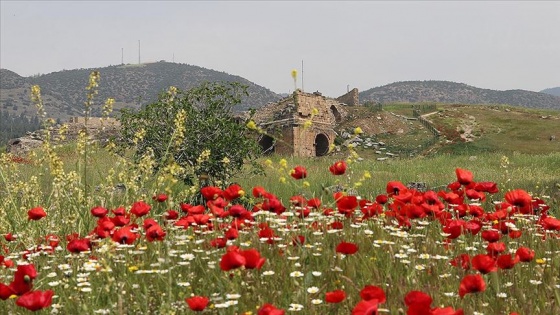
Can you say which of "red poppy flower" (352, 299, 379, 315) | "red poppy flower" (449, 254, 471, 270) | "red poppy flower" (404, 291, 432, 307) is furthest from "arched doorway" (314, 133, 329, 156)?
"red poppy flower" (352, 299, 379, 315)

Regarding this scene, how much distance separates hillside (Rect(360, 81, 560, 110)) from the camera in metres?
180

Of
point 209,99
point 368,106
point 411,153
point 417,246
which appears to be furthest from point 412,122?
point 417,246

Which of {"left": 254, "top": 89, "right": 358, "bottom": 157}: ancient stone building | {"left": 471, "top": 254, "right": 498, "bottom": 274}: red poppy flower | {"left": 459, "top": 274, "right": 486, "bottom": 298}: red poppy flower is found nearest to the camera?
{"left": 459, "top": 274, "right": 486, "bottom": 298}: red poppy flower

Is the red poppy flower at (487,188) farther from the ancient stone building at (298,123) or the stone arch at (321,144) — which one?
the stone arch at (321,144)

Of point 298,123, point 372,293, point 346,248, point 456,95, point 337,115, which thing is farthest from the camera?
point 456,95

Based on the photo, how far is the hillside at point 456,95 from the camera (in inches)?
7096

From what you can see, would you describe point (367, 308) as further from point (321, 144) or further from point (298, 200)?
point (321, 144)

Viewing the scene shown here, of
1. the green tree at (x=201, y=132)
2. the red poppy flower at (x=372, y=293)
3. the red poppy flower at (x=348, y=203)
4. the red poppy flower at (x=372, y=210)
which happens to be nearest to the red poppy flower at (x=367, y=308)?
the red poppy flower at (x=372, y=293)

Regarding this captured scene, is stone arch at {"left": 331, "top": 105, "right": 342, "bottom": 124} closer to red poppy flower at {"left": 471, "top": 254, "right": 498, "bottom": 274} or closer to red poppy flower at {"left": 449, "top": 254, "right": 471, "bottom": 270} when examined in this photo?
red poppy flower at {"left": 449, "top": 254, "right": 471, "bottom": 270}

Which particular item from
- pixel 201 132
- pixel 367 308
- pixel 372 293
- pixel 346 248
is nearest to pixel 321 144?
pixel 201 132

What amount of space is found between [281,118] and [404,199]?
30249 mm

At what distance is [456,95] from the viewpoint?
7352 inches

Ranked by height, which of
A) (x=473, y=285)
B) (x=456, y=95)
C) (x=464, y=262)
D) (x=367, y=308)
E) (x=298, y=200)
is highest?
(x=456, y=95)

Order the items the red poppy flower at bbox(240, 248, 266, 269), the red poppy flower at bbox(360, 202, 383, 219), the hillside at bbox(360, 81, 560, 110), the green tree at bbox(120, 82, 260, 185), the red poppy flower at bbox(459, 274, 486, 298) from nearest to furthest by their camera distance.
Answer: the red poppy flower at bbox(459, 274, 486, 298) < the red poppy flower at bbox(240, 248, 266, 269) < the red poppy flower at bbox(360, 202, 383, 219) < the green tree at bbox(120, 82, 260, 185) < the hillside at bbox(360, 81, 560, 110)
